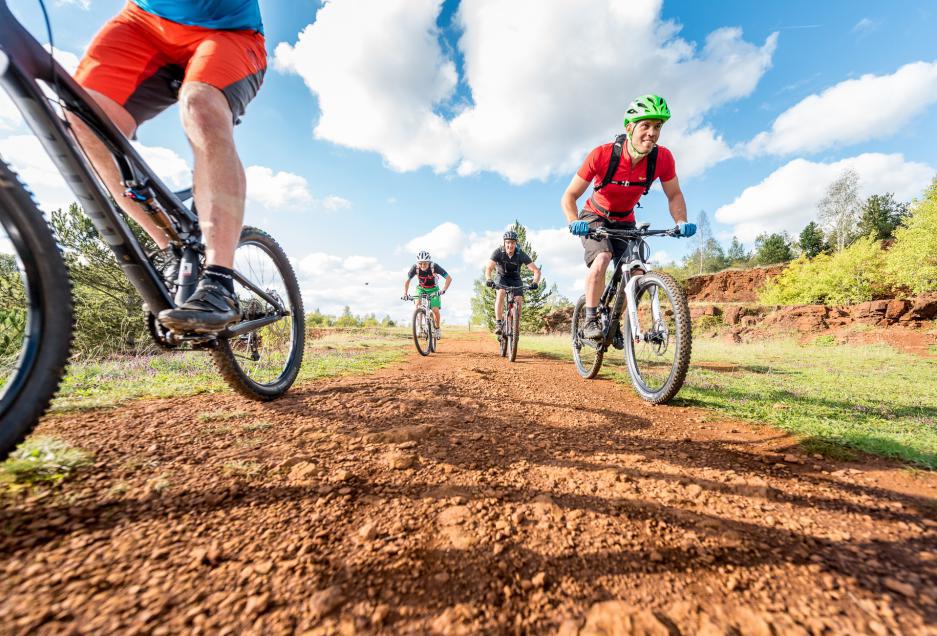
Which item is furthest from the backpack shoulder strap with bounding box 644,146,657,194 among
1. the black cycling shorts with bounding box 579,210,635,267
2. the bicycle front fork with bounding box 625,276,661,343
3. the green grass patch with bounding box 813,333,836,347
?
the green grass patch with bounding box 813,333,836,347

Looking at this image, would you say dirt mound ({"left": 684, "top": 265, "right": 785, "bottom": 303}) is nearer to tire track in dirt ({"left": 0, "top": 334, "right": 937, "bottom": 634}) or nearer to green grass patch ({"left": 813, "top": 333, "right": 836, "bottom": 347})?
green grass patch ({"left": 813, "top": 333, "right": 836, "bottom": 347})

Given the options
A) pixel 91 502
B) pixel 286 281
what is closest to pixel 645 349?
pixel 286 281

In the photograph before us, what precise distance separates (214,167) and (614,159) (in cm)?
368

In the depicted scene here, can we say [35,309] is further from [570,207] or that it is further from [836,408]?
[836,408]

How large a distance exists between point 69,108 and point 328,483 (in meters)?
2.07

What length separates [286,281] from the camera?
3.09m

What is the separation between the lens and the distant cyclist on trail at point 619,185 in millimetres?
3748

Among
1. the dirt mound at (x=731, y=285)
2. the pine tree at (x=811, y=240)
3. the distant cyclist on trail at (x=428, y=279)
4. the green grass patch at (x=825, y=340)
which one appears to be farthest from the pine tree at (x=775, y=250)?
the distant cyclist on trail at (x=428, y=279)

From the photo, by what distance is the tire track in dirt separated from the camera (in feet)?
2.66

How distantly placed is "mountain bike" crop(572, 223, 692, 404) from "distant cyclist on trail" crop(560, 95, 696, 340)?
0.50 ft

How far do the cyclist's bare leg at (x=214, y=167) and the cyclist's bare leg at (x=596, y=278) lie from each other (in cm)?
Answer: 354

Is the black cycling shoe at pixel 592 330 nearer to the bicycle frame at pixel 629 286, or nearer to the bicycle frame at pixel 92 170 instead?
the bicycle frame at pixel 629 286

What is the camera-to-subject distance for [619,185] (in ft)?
13.2

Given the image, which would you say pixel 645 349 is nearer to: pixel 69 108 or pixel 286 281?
pixel 286 281
